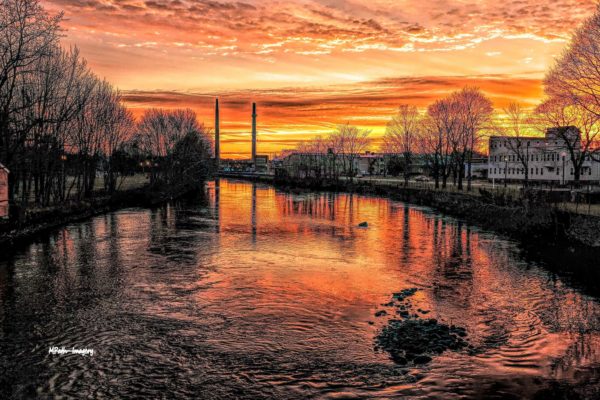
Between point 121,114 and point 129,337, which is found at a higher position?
point 121,114

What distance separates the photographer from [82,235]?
107ft

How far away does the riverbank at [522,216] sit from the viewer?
1095 inches

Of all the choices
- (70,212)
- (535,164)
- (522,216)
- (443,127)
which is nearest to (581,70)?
(522,216)

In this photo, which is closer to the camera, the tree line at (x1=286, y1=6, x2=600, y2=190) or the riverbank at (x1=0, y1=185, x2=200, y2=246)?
the riverbank at (x1=0, y1=185, x2=200, y2=246)

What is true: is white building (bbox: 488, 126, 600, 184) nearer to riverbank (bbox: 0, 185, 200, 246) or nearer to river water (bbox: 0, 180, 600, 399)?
riverbank (bbox: 0, 185, 200, 246)

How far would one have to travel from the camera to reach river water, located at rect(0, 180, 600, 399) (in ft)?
35.8

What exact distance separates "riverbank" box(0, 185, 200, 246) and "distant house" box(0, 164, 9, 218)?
112 cm

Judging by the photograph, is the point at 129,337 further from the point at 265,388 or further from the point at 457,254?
the point at 457,254

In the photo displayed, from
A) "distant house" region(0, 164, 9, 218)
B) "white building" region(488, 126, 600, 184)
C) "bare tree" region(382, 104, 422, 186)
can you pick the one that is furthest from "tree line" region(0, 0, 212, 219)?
"white building" region(488, 126, 600, 184)

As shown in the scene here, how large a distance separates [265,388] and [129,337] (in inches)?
189

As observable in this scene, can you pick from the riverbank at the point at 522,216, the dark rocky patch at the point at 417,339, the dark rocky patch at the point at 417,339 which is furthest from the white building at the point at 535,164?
the dark rocky patch at the point at 417,339

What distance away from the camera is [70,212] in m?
39.3

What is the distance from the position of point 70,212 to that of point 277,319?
29.9 m

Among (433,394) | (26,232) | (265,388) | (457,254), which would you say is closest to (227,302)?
(265,388)
